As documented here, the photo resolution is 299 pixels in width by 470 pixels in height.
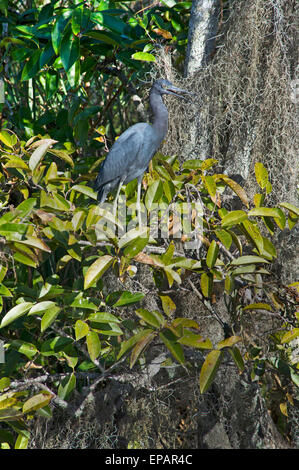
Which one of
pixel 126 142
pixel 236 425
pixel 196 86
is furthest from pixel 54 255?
pixel 236 425

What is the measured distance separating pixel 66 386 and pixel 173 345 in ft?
1.59

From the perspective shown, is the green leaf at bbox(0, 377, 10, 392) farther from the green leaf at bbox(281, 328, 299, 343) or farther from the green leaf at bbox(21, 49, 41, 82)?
the green leaf at bbox(21, 49, 41, 82)

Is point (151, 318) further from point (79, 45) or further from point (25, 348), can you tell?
point (79, 45)

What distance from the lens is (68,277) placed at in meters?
Result: 2.52

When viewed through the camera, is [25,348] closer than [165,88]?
Yes

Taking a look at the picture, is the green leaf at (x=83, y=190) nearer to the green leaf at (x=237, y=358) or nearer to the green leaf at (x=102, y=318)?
the green leaf at (x=102, y=318)

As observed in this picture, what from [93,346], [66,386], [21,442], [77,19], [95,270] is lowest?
[21,442]

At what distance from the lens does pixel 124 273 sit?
1.69 meters

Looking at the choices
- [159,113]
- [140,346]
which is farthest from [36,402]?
[159,113]

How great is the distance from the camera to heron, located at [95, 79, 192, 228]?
207 centimetres

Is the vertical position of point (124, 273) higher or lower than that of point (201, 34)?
lower

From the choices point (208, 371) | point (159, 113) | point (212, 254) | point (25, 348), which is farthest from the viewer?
point (159, 113)

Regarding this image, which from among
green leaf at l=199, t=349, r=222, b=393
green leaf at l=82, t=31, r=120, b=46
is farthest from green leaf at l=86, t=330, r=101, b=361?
green leaf at l=82, t=31, r=120, b=46
